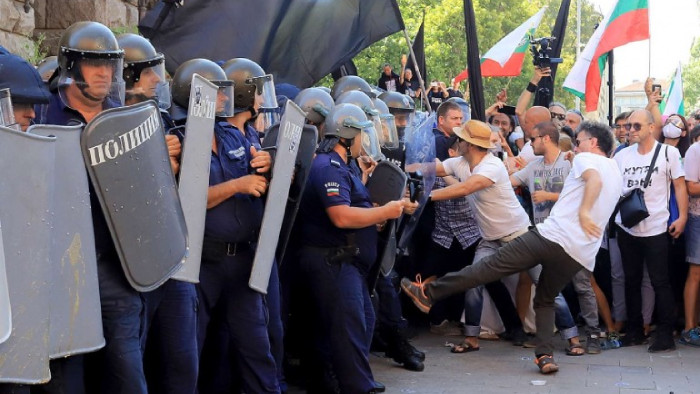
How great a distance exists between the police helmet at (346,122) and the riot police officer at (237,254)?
41.2 inches

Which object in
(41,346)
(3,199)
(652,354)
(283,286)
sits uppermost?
(3,199)

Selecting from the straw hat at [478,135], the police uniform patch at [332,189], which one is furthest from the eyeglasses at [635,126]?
the police uniform patch at [332,189]

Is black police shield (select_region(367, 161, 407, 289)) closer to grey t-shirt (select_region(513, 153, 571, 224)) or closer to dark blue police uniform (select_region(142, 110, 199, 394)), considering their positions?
dark blue police uniform (select_region(142, 110, 199, 394))

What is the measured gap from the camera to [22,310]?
3301 millimetres

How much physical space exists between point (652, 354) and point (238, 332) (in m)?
4.40

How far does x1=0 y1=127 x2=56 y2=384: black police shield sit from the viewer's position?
320 centimetres

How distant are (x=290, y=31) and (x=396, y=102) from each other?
4.32 feet

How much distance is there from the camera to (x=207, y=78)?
5117mm

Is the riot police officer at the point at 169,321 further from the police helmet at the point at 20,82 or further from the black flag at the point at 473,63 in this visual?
the black flag at the point at 473,63

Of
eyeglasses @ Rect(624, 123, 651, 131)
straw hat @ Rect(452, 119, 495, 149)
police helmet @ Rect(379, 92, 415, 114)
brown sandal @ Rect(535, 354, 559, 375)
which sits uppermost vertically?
police helmet @ Rect(379, 92, 415, 114)

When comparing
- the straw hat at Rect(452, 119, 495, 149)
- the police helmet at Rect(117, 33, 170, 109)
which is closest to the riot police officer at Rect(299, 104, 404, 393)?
the police helmet at Rect(117, 33, 170, 109)

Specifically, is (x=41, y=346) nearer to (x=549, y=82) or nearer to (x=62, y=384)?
(x=62, y=384)

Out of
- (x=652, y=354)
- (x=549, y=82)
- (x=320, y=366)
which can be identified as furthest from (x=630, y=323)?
(x=549, y=82)

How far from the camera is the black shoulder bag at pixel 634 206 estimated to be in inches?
330
